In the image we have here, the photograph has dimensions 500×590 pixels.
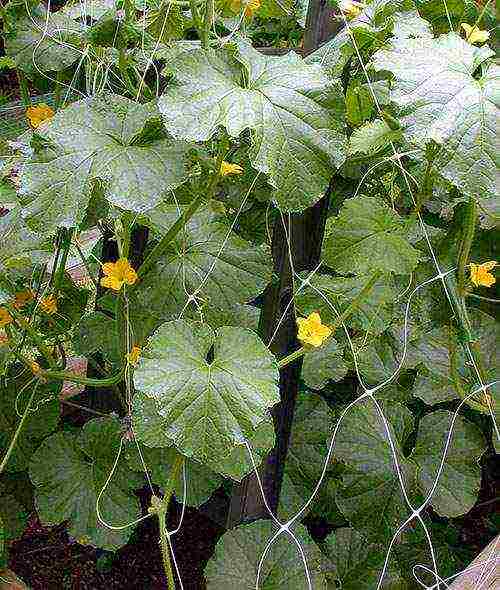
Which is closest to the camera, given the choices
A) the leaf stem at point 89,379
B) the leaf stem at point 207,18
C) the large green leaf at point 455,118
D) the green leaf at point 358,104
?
the large green leaf at point 455,118

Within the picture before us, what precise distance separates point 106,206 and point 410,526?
79 centimetres

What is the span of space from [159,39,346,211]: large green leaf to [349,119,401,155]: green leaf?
0.30 ft

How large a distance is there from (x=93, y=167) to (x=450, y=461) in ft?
2.64

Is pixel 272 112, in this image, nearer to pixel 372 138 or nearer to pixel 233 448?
pixel 372 138

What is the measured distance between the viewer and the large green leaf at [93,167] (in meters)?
0.81

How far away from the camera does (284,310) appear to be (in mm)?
1061

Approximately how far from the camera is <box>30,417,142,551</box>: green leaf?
129 centimetres

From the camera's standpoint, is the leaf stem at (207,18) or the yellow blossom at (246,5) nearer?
the leaf stem at (207,18)

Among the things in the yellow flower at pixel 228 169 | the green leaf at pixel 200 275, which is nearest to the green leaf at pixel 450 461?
the green leaf at pixel 200 275

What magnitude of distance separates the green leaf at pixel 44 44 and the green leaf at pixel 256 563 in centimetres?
83

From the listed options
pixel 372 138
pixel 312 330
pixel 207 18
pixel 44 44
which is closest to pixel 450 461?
pixel 312 330

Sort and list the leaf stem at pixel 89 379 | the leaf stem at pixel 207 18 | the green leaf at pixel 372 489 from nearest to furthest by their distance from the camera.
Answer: the leaf stem at pixel 207 18, the leaf stem at pixel 89 379, the green leaf at pixel 372 489

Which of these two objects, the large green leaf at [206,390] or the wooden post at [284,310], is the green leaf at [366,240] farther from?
the large green leaf at [206,390]

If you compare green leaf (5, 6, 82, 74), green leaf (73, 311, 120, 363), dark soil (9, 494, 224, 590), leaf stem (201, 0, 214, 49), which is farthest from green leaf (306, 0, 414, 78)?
dark soil (9, 494, 224, 590)
